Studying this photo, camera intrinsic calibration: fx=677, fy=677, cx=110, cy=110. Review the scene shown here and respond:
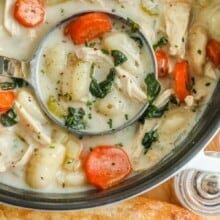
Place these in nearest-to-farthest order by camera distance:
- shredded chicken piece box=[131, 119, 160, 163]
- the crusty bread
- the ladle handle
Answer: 1. the ladle handle
2. shredded chicken piece box=[131, 119, 160, 163]
3. the crusty bread

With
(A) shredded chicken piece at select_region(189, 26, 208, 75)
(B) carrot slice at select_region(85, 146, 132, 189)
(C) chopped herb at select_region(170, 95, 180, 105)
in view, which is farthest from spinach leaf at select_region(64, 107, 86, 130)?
(A) shredded chicken piece at select_region(189, 26, 208, 75)

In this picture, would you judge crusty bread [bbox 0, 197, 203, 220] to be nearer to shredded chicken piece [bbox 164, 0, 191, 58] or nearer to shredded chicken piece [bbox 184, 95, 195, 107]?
shredded chicken piece [bbox 184, 95, 195, 107]

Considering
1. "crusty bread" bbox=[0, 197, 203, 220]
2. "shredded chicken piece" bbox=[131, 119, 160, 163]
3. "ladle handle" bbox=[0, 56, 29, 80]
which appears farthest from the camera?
"crusty bread" bbox=[0, 197, 203, 220]

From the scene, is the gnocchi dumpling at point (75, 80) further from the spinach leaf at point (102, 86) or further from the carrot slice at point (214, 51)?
the carrot slice at point (214, 51)

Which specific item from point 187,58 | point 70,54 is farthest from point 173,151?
point 70,54

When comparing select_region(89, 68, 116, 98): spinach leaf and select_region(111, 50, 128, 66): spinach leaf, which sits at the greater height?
select_region(111, 50, 128, 66): spinach leaf

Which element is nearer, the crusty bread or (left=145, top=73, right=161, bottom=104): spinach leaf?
(left=145, top=73, right=161, bottom=104): spinach leaf

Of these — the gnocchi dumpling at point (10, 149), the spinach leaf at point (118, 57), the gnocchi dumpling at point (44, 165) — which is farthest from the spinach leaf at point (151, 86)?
the gnocchi dumpling at point (10, 149)
